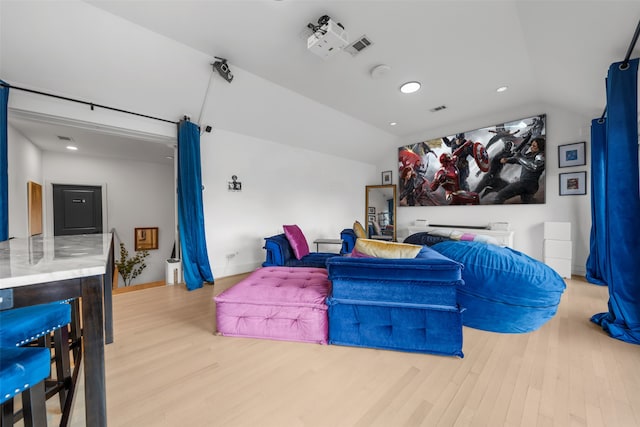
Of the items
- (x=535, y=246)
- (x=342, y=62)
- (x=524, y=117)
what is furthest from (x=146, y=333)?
(x=524, y=117)

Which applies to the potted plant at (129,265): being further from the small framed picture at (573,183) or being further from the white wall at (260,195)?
the small framed picture at (573,183)

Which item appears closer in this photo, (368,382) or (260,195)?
(368,382)

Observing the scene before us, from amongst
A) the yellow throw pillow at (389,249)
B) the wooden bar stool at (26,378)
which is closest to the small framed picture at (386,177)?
the yellow throw pillow at (389,249)

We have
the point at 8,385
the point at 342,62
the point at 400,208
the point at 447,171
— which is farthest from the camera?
the point at 400,208

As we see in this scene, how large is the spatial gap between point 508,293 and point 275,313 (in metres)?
2.04

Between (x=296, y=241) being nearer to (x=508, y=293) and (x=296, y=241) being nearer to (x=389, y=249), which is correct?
(x=389, y=249)

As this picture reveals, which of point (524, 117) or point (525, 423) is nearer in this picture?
point (525, 423)

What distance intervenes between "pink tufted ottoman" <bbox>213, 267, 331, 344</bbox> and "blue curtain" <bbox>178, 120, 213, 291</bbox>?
160 centimetres

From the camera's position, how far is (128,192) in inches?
201

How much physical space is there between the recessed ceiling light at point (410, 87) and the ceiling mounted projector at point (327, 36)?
1.50m

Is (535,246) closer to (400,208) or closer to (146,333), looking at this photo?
(400,208)

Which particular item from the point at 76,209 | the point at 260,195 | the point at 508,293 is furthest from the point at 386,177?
the point at 76,209

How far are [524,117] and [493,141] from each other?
56 centimetres

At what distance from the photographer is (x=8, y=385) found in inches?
25.3
